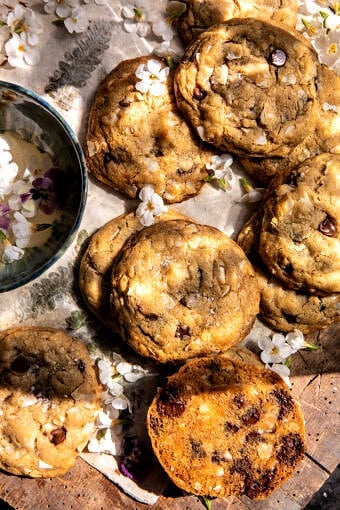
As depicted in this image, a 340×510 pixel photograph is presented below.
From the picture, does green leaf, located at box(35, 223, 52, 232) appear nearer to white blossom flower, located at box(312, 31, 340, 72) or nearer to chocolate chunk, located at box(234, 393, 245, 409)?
chocolate chunk, located at box(234, 393, 245, 409)

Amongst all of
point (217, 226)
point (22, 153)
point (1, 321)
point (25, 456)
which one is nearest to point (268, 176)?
point (217, 226)

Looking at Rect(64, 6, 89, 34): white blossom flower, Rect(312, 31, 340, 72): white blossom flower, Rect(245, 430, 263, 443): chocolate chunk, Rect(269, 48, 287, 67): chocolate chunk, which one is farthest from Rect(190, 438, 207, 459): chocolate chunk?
Rect(64, 6, 89, 34): white blossom flower

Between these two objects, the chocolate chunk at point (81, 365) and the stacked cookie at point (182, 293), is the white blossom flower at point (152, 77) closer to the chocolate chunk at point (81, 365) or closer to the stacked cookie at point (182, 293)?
the stacked cookie at point (182, 293)

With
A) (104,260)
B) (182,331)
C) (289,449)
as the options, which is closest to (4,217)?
(104,260)

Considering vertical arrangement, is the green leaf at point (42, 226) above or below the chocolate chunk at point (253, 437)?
above

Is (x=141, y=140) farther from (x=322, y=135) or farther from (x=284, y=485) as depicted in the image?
(x=284, y=485)

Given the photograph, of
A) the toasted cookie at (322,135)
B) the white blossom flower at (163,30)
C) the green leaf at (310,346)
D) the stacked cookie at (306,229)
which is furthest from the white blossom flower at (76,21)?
the green leaf at (310,346)

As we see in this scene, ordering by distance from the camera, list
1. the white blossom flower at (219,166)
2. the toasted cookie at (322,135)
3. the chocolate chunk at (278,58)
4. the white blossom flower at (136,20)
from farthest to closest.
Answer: the white blossom flower at (136,20) → the white blossom flower at (219,166) → the toasted cookie at (322,135) → the chocolate chunk at (278,58)

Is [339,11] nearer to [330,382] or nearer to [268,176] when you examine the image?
[268,176]
